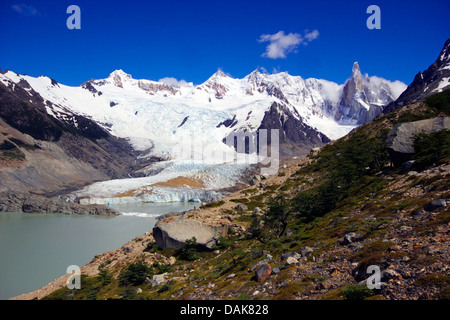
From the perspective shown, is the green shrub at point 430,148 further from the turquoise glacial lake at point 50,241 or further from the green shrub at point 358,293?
the turquoise glacial lake at point 50,241

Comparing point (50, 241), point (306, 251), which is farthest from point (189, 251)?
point (50, 241)

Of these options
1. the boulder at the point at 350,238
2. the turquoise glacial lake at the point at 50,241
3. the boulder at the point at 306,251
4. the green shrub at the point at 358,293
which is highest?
the boulder at the point at 350,238

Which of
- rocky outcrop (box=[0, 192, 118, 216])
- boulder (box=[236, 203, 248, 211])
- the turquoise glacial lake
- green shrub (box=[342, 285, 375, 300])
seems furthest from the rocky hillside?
rocky outcrop (box=[0, 192, 118, 216])

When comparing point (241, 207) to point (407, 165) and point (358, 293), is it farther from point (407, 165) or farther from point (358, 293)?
point (358, 293)

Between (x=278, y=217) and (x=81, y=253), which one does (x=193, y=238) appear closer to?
(x=278, y=217)

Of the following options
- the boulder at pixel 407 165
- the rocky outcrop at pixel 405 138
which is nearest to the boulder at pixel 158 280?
the boulder at pixel 407 165

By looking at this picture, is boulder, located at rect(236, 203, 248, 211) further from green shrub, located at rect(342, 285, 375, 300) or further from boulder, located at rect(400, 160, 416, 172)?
green shrub, located at rect(342, 285, 375, 300)
